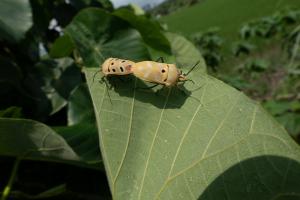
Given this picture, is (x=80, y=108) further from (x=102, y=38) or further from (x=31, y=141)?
(x=31, y=141)

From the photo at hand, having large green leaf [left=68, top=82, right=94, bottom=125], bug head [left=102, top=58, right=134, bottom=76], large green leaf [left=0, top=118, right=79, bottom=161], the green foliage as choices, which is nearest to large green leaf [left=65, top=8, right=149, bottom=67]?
large green leaf [left=68, top=82, right=94, bottom=125]

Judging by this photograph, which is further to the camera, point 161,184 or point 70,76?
point 70,76

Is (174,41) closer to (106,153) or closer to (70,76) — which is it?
(70,76)

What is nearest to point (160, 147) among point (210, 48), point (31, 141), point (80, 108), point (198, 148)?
point (198, 148)

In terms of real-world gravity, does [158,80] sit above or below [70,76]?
above

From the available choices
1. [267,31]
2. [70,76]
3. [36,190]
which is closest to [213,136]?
[36,190]

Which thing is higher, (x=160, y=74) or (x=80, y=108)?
(x=160, y=74)

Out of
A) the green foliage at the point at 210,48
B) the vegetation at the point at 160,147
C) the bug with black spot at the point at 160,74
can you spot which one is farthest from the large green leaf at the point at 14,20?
the green foliage at the point at 210,48

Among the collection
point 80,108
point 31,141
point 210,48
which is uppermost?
point 31,141

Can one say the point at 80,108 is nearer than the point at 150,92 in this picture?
No
